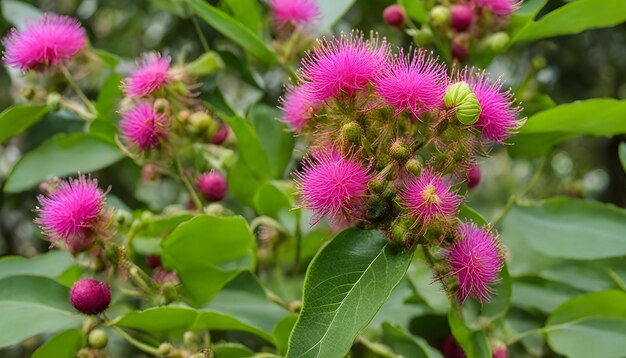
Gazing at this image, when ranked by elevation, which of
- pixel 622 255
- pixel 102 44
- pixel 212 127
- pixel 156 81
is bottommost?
pixel 102 44

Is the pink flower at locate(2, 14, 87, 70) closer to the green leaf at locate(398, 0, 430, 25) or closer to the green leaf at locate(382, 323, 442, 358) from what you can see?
the green leaf at locate(398, 0, 430, 25)

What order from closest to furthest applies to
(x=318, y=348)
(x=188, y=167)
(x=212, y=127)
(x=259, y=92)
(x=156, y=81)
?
1. (x=318, y=348)
2. (x=156, y=81)
3. (x=212, y=127)
4. (x=188, y=167)
5. (x=259, y=92)

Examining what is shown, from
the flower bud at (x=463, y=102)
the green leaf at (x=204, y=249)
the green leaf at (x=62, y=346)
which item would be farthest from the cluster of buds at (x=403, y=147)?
the green leaf at (x=62, y=346)

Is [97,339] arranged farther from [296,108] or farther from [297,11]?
[297,11]

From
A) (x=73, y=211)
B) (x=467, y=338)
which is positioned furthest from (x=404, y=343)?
(x=73, y=211)

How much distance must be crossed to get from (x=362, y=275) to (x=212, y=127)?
1.50 feet

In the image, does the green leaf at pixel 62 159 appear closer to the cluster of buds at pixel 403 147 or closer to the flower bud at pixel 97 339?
the flower bud at pixel 97 339

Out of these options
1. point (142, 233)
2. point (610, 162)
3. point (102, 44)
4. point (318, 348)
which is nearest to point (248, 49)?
point (142, 233)

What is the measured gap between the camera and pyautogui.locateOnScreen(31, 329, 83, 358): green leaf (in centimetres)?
105

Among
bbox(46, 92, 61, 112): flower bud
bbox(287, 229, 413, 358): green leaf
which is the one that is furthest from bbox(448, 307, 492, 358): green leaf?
bbox(46, 92, 61, 112): flower bud

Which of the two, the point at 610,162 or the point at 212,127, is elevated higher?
the point at 212,127

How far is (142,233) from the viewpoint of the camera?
3.93 ft

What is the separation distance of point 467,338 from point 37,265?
26.7 inches

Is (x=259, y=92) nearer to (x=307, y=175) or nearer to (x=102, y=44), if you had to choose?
(x=307, y=175)
